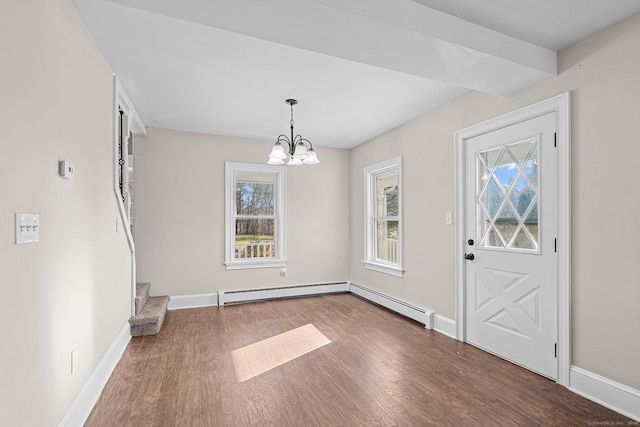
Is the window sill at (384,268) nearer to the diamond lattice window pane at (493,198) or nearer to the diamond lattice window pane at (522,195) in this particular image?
the diamond lattice window pane at (493,198)

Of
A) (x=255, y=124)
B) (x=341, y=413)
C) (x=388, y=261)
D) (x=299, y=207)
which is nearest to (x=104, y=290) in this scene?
(x=341, y=413)

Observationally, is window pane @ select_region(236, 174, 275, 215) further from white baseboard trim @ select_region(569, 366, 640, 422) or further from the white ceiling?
white baseboard trim @ select_region(569, 366, 640, 422)

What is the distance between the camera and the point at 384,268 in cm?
480

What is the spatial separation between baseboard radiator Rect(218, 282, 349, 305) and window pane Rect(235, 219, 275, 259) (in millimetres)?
562

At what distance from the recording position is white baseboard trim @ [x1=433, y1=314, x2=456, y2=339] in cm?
350

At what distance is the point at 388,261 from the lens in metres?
5.06

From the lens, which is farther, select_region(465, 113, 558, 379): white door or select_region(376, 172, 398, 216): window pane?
select_region(376, 172, 398, 216): window pane

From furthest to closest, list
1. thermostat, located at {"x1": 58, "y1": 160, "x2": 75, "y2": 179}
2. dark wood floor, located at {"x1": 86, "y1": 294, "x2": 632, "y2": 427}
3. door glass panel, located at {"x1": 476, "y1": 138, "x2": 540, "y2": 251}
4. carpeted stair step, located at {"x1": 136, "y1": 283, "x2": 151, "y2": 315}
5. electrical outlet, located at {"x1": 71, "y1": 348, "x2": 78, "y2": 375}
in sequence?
carpeted stair step, located at {"x1": 136, "y1": 283, "x2": 151, "y2": 315}, door glass panel, located at {"x1": 476, "y1": 138, "x2": 540, "y2": 251}, dark wood floor, located at {"x1": 86, "y1": 294, "x2": 632, "y2": 427}, electrical outlet, located at {"x1": 71, "y1": 348, "x2": 78, "y2": 375}, thermostat, located at {"x1": 58, "y1": 160, "x2": 75, "y2": 179}

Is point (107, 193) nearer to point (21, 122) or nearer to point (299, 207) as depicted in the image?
point (21, 122)

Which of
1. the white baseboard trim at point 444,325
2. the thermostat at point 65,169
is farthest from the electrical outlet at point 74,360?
the white baseboard trim at point 444,325

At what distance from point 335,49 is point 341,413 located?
238cm

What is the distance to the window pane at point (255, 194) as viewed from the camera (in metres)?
5.24

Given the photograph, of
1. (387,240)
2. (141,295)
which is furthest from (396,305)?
(141,295)

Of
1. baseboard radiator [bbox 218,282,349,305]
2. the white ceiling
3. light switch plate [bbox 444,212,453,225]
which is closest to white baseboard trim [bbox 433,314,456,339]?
light switch plate [bbox 444,212,453,225]
